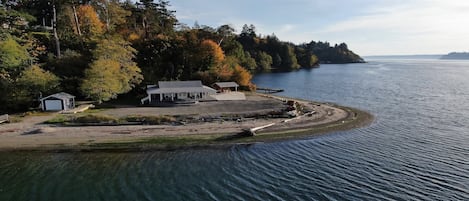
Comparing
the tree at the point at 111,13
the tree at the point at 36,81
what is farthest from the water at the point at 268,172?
the tree at the point at 111,13

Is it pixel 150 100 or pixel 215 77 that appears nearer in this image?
pixel 150 100

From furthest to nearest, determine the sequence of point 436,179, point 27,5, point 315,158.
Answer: point 27,5, point 315,158, point 436,179

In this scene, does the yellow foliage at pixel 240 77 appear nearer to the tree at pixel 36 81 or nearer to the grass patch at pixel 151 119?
the grass patch at pixel 151 119

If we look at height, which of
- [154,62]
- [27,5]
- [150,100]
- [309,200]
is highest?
[27,5]

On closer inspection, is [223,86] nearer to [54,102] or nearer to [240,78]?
[240,78]

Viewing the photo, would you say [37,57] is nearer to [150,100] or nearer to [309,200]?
[150,100]

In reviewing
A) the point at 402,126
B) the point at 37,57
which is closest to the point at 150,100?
the point at 37,57
